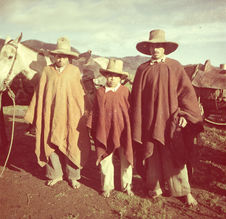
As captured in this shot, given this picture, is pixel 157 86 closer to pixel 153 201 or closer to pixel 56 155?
pixel 153 201

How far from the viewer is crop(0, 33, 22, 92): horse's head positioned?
4172mm

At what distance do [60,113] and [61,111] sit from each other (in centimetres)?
4

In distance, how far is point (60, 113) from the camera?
3.50m

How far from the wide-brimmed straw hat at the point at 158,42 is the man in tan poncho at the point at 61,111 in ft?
3.85

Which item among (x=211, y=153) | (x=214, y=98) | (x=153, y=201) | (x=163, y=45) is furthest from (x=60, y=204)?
(x=211, y=153)

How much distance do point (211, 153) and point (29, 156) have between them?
4643 mm

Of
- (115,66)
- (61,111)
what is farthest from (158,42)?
(61,111)

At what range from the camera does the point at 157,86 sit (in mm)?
3127

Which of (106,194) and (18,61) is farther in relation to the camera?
(18,61)

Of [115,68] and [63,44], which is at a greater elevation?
[63,44]

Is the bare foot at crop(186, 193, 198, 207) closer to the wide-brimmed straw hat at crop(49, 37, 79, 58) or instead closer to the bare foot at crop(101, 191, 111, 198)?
the bare foot at crop(101, 191, 111, 198)

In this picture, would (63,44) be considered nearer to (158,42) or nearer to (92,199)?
(158,42)

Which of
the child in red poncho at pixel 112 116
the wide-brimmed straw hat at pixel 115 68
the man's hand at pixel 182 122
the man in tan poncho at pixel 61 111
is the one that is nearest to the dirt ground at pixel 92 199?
the man in tan poncho at pixel 61 111

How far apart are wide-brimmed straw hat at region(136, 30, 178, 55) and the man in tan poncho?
3.85 feet
